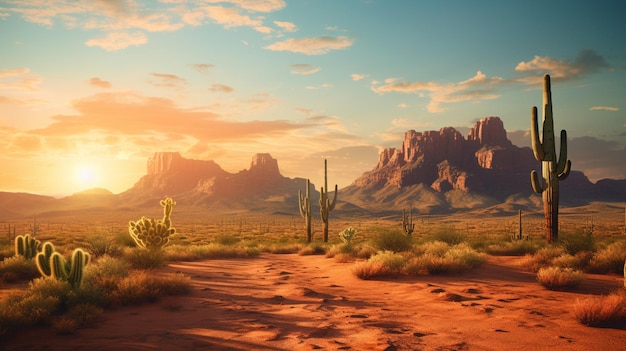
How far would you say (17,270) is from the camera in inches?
471

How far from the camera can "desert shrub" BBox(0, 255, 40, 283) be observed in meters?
11.5

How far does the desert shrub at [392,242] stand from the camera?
15508 mm

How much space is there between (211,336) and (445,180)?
161 m

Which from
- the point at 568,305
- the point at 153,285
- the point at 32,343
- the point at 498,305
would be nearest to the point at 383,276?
the point at 498,305

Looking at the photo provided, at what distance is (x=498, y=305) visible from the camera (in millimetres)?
8023

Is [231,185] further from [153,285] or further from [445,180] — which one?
[153,285]

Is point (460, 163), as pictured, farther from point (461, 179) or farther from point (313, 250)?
point (313, 250)

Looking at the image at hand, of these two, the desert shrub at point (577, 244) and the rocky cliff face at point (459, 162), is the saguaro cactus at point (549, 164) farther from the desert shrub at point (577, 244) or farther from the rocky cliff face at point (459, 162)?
the rocky cliff face at point (459, 162)

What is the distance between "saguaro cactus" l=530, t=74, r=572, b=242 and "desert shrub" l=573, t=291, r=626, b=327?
8.78 meters

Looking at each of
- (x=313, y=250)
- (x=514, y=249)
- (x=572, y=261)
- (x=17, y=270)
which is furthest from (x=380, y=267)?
(x=17, y=270)

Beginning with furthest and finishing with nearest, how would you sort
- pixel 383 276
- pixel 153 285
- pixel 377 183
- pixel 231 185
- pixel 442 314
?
pixel 377 183 < pixel 231 185 < pixel 383 276 < pixel 153 285 < pixel 442 314

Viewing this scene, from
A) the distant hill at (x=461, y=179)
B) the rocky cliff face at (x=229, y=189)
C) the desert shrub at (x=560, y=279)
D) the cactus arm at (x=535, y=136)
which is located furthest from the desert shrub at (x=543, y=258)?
the rocky cliff face at (x=229, y=189)

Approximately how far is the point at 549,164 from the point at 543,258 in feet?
14.2

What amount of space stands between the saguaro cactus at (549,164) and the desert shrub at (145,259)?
13837mm
